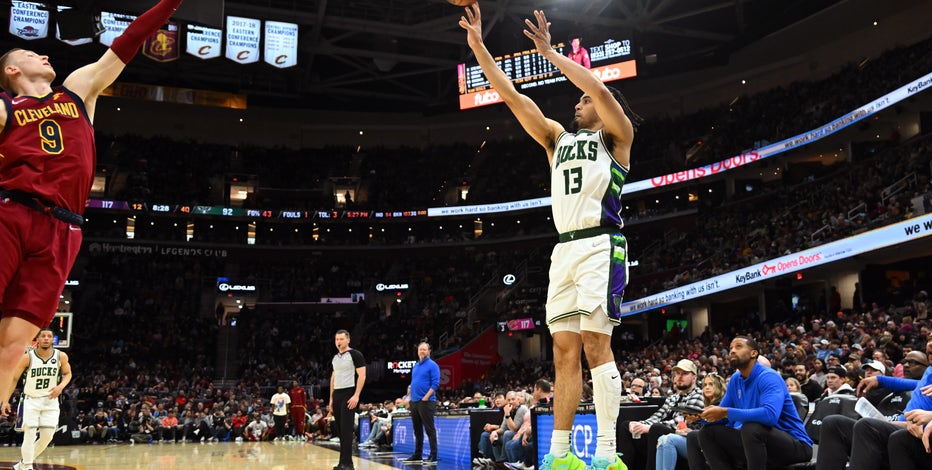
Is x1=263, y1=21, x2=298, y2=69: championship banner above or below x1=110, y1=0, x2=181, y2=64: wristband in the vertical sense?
above

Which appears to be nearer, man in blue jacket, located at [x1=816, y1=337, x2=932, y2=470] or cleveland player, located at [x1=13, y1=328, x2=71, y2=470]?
man in blue jacket, located at [x1=816, y1=337, x2=932, y2=470]

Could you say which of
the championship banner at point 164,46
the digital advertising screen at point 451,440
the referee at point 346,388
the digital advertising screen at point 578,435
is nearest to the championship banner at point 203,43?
the championship banner at point 164,46

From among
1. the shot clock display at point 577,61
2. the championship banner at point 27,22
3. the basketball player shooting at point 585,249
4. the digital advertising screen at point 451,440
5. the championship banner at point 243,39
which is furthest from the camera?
the shot clock display at point 577,61

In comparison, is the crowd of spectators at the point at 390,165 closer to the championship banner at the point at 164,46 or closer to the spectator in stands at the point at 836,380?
the championship banner at the point at 164,46

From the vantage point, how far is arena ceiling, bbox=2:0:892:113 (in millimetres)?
26891

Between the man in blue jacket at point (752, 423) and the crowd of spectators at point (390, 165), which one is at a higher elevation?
the crowd of spectators at point (390, 165)

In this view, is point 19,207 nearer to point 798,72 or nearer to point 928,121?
point 928,121

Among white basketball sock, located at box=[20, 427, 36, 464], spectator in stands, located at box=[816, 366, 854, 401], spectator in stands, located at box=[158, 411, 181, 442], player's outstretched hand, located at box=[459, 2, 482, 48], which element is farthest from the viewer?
spectator in stands, located at box=[158, 411, 181, 442]

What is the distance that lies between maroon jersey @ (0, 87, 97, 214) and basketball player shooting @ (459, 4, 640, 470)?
199cm

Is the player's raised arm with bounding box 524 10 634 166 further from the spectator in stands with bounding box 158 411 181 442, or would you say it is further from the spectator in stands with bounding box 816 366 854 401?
the spectator in stands with bounding box 158 411 181 442

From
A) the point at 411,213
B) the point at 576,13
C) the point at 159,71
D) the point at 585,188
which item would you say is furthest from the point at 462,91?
the point at 585,188

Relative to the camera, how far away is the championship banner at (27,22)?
2067 cm

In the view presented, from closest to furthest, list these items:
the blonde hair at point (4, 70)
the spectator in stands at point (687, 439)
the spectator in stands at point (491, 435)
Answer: the blonde hair at point (4, 70) → the spectator in stands at point (687, 439) → the spectator in stands at point (491, 435)

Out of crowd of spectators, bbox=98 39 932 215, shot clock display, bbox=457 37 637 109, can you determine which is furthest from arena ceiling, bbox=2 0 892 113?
crowd of spectators, bbox=98 39 932 215
